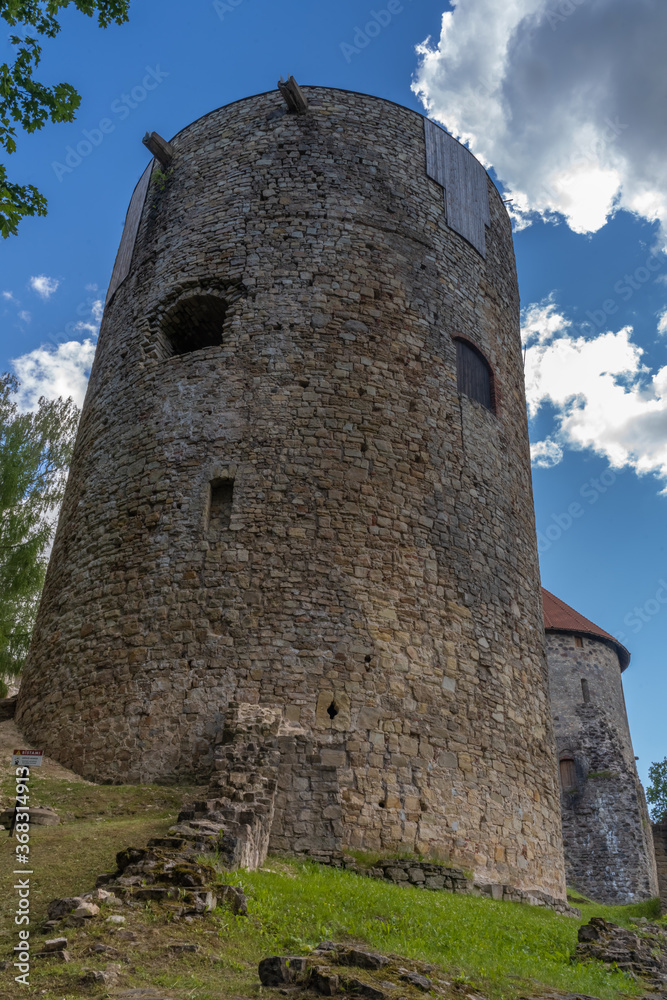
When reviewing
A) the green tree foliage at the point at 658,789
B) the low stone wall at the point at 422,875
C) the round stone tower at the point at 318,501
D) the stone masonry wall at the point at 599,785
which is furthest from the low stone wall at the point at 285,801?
the green tree foliage at the point at 658,789

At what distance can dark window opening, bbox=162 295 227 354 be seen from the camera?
11400 millimetres

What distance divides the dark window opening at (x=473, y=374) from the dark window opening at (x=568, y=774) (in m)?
13.9

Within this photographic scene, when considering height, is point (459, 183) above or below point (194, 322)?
above

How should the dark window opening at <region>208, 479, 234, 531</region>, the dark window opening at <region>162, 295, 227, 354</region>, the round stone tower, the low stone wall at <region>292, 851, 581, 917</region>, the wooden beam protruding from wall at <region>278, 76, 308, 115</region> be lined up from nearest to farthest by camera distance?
the low stone wall at <region>292, 851, 581, 917</region> → the round stone tower → the dark window opening at <region>208, 479, 234, 531</region> → the dark window opening at <region>162, 295, 227, 354</region> → the wooden beam protruding from wall at <region>278, 76, 308, 115</region>

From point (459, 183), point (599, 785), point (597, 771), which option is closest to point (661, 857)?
point (599, 785)

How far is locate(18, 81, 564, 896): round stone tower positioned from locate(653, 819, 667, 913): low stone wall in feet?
8.76

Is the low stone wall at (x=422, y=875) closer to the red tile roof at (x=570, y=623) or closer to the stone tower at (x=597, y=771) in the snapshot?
the stone tower at (x=597, y=771)

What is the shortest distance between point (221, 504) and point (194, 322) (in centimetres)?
353

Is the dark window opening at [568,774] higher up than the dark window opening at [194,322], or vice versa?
the dark window opening at [194,322]

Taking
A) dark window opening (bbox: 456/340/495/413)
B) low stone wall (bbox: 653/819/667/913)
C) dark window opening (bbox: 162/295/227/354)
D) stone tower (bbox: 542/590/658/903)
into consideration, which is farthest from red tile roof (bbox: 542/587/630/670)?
dark window opening (bbox: 162/295/227/354)

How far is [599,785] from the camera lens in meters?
21.4

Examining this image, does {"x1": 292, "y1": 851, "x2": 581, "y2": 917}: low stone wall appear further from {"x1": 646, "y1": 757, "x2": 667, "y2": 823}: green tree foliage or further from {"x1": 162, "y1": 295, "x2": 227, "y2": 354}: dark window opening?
{"x1": 646, "y1": 757, "x2": 667, "y2": 823}: green tree foliage

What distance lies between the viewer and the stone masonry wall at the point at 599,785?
20172 mm

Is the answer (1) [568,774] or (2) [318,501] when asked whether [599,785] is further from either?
(2) [318,501]
